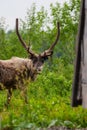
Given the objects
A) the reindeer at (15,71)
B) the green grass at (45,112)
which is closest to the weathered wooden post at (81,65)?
the green grass at (45,112)

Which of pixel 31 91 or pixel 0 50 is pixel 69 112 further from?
pixel 0 50

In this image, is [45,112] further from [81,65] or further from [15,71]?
[15,71]

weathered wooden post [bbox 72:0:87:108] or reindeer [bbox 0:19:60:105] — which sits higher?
weathered wooden post [bbox 72:0:87:108]

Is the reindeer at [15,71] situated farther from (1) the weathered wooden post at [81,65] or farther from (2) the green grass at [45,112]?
(1) the weathered wooden post at [81,65]

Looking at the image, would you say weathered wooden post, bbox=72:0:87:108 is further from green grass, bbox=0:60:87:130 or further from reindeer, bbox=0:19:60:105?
reindeer, bbox=0:19:60:105

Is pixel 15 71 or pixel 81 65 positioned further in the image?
pixel 15 71

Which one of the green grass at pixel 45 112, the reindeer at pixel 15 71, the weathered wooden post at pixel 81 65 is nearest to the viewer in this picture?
the weathered wooden post at pixel 81 65

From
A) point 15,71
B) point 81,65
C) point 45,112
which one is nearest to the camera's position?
point 81,65

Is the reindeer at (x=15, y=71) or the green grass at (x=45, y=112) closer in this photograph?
the green grass at (x=45, y=112)

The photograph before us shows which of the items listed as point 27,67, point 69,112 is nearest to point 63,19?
point 27,67

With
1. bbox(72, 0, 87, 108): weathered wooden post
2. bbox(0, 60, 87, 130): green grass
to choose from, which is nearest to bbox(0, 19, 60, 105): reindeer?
bbox(0, 60, 87, 130): green grass

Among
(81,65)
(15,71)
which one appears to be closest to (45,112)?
(81,65)

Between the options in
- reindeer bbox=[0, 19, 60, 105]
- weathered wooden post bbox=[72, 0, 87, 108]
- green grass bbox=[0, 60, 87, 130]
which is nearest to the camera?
weathered wooden post bbox=[72, 0, 87, 108]

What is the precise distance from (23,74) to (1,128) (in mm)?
7886
